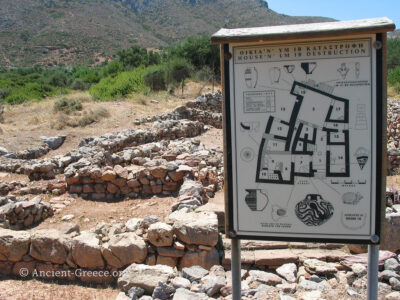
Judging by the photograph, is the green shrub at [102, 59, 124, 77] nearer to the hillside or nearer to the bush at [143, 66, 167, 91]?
the bush at [143, 66, 167, 91]

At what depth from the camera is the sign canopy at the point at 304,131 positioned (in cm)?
200

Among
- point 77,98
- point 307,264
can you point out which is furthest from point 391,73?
point 307,264

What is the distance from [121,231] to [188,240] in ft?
3.72

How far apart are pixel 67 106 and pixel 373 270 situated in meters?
14.8

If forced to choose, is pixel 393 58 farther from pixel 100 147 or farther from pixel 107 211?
pixel 107 211

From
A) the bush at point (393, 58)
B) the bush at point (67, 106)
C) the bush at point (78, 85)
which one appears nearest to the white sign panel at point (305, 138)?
the bush at point (67, 106)

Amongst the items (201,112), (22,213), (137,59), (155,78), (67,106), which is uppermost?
(137,59)

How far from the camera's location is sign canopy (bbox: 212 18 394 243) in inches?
78.7

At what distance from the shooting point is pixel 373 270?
2.09m

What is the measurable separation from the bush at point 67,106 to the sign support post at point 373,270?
14.1m

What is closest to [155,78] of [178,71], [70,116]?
[178,71]

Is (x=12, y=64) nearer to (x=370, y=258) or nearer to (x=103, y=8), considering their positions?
(x=103, y=8)

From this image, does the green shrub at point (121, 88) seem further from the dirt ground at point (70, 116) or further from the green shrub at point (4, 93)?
the green shrub at point (4, 93)

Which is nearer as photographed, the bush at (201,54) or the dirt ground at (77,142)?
the dirt ground at (77,142)
